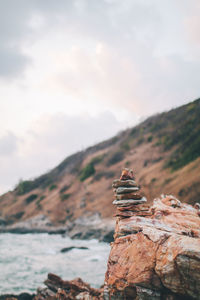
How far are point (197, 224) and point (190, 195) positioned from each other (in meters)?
31.3

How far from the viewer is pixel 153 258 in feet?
24.4

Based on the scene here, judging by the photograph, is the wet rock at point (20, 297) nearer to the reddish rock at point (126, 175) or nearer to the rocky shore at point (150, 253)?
the rocky shore at point (150, 253)

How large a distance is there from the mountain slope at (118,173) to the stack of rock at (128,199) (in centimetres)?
3072

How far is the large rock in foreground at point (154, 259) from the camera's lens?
21.7ft

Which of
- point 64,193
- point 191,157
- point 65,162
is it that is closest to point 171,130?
point 191,157

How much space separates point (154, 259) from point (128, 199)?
3.13 meters

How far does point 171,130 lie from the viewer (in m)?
68.0

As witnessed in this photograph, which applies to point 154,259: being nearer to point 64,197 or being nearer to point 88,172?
point 64,197

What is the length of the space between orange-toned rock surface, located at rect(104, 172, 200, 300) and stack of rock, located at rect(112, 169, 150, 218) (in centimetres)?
6

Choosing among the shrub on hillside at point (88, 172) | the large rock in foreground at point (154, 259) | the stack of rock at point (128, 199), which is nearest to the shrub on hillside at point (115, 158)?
the shrub on hillside at point (88, 172)

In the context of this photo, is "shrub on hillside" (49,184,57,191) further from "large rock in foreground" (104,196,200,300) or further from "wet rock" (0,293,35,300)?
"large rock in foreground" (104,196,200,300)

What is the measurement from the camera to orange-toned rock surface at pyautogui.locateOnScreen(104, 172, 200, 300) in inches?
261

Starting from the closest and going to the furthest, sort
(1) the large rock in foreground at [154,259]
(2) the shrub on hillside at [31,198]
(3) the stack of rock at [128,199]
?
1. (1) the large rock in foreground at [154,259]
2. (3) the stack of rock at [128,199]
3. (2) the shrub on hillside at [31,198]

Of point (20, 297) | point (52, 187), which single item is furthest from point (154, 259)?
point (52, 187)
